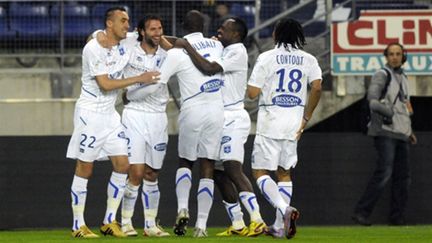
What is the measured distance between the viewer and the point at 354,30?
19.2 metres

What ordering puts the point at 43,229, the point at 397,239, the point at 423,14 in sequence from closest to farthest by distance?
the point at 397,239 < the point at 43,229 < the point at 423,14

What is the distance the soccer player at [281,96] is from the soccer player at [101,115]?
3.37 feet

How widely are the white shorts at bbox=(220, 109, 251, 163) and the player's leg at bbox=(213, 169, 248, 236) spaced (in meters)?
0.40

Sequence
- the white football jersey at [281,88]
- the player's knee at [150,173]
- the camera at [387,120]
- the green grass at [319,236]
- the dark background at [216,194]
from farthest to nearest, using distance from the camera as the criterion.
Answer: the dark background at [216,194]
the camera at [387,120]
the player's knee at [150,173]
the white football jersey at [281,88]
the green grass at [319,236]

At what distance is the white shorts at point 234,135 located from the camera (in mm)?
14391

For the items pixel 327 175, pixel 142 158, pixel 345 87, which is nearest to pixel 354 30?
pixel 345 87

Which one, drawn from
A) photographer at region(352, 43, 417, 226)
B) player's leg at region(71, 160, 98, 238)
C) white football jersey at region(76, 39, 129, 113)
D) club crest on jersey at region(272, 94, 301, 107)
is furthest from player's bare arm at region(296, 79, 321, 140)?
photographer at region(352, 43, 417, 226)

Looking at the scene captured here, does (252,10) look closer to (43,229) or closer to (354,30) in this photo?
(354,30)

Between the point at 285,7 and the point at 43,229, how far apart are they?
4.62 metres

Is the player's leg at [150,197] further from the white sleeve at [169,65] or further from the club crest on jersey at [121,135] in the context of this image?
the white sleeve at [169,65]

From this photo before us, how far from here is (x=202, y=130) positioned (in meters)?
14.3

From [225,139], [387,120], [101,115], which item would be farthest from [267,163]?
[387,120]

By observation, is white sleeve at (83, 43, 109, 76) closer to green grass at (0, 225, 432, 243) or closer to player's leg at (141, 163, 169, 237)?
player's leg at (141, 163, 169, 237)

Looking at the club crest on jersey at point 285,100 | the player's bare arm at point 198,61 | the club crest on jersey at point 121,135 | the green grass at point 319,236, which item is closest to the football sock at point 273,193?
the green grass at point 319,236
